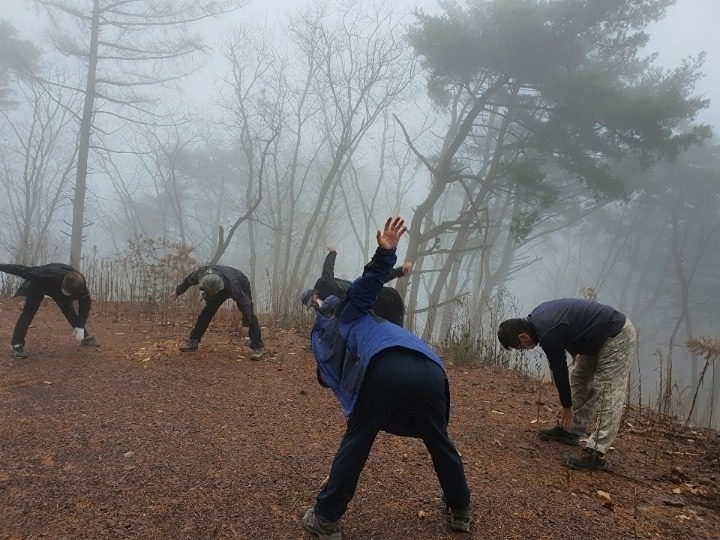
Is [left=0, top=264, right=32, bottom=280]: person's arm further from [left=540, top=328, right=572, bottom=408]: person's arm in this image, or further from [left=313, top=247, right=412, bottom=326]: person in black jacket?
[left=540, top=328, right=572, bottom=408]: person's arm

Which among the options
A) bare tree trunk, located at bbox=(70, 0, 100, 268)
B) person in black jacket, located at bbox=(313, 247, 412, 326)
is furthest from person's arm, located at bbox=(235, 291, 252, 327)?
bare tree trunk, located at bbox=(70, 0, 100, 268)

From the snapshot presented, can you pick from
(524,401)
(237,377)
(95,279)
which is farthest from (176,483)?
(95,279)

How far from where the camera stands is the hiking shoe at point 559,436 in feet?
14.1

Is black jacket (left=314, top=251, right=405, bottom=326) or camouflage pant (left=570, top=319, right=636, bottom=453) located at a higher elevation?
black jacket (left=314, top=251, right=405, bottom=326)

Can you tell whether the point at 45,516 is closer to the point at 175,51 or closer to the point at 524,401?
the point at 524,401

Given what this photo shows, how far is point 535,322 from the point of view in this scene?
12.6ft

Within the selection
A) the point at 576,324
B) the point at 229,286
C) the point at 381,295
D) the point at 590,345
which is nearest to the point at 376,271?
the point at 576,324

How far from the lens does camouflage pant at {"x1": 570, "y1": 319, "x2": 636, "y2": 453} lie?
12.2 feet

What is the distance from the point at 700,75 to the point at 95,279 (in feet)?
58.5

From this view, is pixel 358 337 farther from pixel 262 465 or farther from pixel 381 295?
pixel 381 295

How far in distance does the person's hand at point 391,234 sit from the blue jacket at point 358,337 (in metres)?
0.03

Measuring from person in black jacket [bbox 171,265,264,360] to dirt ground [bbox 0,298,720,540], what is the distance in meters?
0.54

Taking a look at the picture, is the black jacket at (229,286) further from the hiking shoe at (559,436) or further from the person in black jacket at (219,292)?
the hiking shoe at (559,436)

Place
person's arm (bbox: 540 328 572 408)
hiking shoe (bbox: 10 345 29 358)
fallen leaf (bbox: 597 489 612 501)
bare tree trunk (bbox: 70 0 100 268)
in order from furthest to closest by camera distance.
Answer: bare tree trunk (bbox: 70 0 100 268) < hiking shoe (bbox: 10 345 29 358) < person's arm (bbox: 540 328 572 408) < fallen leaf (bbox: 597 489 612 501)
